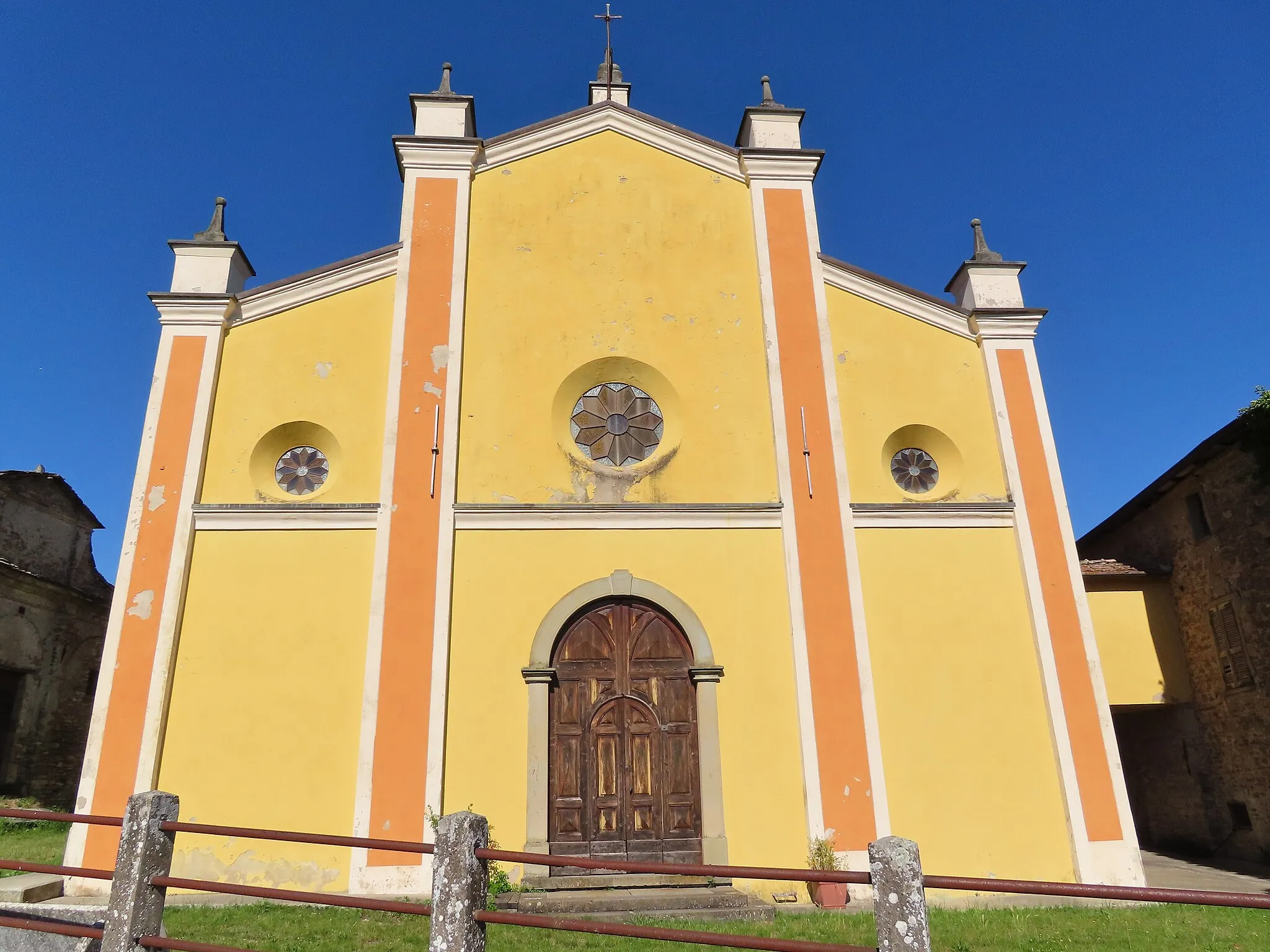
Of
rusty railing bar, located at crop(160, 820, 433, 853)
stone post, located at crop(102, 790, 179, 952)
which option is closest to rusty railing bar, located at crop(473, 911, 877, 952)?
rusty railing bar, located at crop(160, 820, 433, 853)

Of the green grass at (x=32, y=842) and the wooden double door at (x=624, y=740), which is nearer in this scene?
the wooden double door at (x=624, y=740)

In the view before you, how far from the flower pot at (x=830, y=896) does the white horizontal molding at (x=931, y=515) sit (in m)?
4.10

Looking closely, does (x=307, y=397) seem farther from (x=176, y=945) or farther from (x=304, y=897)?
(x=304, y=897)

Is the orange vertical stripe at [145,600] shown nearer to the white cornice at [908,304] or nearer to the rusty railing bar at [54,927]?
the rusty railing bar at [54,927]

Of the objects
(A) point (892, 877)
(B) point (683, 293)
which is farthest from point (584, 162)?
(A) point (892, 877)

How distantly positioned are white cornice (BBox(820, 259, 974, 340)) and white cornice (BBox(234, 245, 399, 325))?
20.8ft

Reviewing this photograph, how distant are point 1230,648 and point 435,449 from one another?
11739 mm

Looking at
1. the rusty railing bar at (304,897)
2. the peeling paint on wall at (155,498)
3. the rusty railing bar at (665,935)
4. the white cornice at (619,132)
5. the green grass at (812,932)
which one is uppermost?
the white cornice at (619,132)

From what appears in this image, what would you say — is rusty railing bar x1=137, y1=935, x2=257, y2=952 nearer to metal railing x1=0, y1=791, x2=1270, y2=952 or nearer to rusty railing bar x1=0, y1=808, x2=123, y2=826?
metal railing x1=0, y1=791, x2=1270, y2=952

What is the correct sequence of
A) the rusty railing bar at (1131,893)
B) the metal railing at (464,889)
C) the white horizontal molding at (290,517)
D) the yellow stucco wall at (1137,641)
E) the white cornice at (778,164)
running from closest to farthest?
the rusty railing bar at (1131,893) < the metal railing at (464,889) < the white horizontal molding at (290,517) < the white cornice at (778,164) < the yellow stucco wall at (1137,641)

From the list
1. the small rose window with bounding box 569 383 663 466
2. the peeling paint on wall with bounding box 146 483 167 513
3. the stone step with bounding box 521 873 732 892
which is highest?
the small rose window with bounding box 569 383 663 466

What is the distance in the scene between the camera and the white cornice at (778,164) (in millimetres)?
12133

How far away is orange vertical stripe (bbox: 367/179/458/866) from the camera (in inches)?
350

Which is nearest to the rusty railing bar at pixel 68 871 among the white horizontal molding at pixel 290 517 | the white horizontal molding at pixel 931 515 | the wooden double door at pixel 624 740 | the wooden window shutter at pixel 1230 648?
the wooden double door at pixel 624 740
